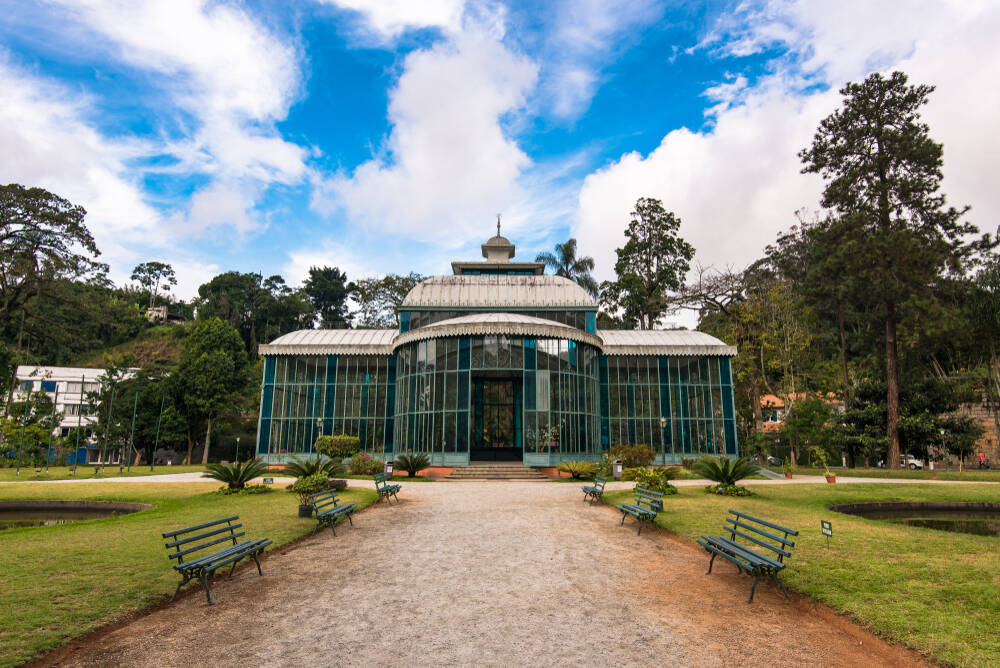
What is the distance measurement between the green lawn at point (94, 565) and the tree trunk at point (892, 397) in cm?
2876

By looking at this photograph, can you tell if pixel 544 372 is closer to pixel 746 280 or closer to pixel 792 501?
pixel 792 501

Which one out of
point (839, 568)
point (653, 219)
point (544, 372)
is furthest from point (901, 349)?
point (839, 568)

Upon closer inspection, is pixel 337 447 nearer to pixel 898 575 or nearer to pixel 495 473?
→ pixel 495 473

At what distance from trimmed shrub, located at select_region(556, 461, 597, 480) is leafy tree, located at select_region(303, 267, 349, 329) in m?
56.2

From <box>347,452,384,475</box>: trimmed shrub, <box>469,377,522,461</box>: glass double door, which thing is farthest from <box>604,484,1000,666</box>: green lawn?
<box>469,377,522,461</box>: glass double door

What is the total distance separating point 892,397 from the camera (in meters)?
28.9

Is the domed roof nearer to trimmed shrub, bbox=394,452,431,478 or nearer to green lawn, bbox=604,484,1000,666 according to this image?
trimmed shrub, bbox=394,452,431,478

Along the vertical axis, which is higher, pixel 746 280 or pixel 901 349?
pixel 746 280

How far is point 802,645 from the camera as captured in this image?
17.3 feet

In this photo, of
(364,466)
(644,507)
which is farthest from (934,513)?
(364,466)

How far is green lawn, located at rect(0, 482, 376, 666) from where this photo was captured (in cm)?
547

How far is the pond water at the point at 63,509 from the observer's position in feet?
47.6

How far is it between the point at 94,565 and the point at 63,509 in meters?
10.2

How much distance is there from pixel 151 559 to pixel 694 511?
11.6 meters
